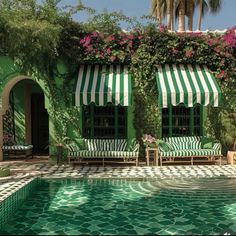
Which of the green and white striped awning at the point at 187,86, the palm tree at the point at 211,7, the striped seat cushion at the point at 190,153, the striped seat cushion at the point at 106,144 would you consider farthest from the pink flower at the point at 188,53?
the palm tree at the point at 211,7

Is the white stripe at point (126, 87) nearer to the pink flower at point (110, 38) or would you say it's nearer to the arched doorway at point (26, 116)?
the pink flower at point (110, 38)

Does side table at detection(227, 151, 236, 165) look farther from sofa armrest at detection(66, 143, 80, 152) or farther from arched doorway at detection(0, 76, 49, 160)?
arched doorway at detection(0, 76, 49, 160)

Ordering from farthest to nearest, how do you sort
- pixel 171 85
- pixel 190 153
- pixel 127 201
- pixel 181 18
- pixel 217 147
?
pixel 181 18, pixel 171 85, pixel 217 147, pixel 190 153, pixel 127 201

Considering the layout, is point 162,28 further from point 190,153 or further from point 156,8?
point 156,8

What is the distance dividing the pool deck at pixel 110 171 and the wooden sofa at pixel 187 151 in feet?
1.50

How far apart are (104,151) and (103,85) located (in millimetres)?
2912

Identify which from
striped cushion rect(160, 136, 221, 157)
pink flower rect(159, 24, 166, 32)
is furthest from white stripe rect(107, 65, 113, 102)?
striped cushion rect(160, 136, 221, 157)

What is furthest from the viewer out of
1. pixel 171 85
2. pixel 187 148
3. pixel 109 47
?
pixel 109 47

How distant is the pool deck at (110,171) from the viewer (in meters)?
13.2

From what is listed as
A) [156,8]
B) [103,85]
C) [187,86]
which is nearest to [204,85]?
[187,86]

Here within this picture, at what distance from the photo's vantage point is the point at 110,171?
14492mm

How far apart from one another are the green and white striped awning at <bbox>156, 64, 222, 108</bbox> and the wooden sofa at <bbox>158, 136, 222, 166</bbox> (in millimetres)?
1816

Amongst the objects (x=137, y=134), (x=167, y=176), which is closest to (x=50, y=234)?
(x=167, y=176)

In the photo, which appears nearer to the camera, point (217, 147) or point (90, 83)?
point (217, 147)
